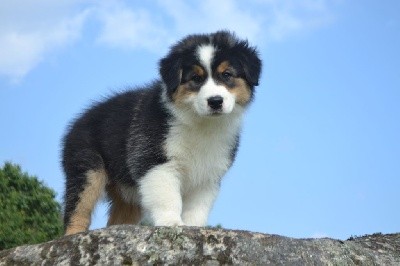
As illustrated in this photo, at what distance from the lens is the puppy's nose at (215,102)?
8.22 m

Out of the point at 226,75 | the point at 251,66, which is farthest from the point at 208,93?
the point at 251,66

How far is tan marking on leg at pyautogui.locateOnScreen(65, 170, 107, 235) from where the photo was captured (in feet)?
30.9

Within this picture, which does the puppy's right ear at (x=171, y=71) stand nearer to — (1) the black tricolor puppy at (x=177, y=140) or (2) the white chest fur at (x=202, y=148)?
(1) the black tricolor puppy at (x=177, y=140)

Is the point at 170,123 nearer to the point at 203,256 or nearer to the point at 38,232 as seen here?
the point at 203,256

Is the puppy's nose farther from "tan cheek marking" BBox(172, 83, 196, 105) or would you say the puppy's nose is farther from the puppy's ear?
the puppy's ear

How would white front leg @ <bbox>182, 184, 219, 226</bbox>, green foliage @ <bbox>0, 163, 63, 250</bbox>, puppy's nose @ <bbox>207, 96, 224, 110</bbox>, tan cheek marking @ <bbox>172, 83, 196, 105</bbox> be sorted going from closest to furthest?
1. puppy's nose @ <bbox>207, 96, 224, 110</bbox>
2. tan cheek marking @ <bbox>172, 83, 196, 105</bbox>
3. white front leg @ <bbox>182, 184, 219, 226</bbox>
4. green foliage @ <bbox>0, 163, 63, 250</bbox>

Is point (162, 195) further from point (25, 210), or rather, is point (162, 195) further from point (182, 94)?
point (25, 210)

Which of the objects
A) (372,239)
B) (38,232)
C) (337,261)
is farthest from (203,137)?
(38,232)

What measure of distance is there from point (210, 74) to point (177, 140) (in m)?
0.83

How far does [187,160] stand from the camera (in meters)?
8.71

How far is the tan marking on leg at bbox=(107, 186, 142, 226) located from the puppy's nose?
2339 mm

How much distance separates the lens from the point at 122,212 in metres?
10.2

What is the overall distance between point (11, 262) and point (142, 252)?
3.71 feet

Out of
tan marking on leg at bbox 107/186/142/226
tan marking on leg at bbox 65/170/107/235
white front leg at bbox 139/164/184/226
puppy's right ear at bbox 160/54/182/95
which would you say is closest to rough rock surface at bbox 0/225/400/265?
white front leg at bbox 139/164/184/226
